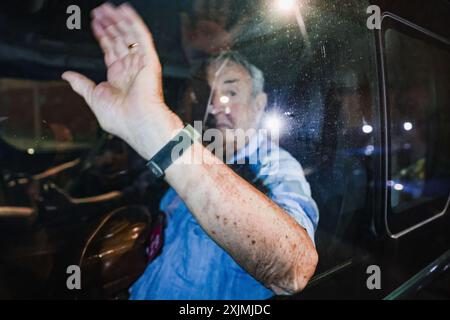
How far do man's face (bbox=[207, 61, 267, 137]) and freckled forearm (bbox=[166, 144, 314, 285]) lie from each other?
382 mm

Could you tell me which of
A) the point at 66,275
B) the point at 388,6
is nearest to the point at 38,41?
the point at 66,275

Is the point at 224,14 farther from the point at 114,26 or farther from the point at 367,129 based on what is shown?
the point at 367,129

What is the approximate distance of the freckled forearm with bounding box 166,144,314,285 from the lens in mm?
1107

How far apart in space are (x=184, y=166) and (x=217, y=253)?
1.80 feet

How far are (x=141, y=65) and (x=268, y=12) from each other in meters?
0.56

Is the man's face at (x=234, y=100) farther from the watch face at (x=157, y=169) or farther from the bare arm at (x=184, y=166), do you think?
the watch face at (x=157, y=169)

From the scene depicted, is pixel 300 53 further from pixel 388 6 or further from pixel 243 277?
pixel 243 277

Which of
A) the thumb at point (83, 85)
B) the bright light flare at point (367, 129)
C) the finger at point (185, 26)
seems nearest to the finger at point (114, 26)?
the thumb at point (83, 85)

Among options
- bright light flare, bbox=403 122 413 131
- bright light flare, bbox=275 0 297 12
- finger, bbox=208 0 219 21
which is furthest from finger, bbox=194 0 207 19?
bright light flare, bbox=403 122 413 131

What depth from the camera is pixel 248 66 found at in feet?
5.27

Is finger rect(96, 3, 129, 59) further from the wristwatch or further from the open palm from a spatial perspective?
the wristwatch

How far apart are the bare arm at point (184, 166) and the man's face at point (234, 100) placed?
386 millimetres

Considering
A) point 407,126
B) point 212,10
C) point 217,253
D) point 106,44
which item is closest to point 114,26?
point 106,44

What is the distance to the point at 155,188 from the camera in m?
2.80
